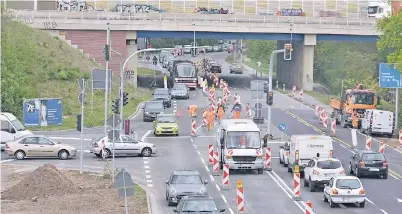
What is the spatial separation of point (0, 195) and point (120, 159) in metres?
14.2

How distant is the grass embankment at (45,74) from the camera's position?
232ft

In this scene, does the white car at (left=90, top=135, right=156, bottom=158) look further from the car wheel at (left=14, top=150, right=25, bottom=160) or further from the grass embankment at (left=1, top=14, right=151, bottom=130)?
the grass embankment at (left=1, top=14, right=151, bottom=130)

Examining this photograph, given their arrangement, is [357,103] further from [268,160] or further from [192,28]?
[192,28]

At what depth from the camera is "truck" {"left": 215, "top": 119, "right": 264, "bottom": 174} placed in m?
47.6

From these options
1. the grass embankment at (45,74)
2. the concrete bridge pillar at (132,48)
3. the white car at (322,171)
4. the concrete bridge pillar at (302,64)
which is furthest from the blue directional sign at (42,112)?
the concrete bridge pillar at (302,64)

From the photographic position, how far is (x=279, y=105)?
86938mm

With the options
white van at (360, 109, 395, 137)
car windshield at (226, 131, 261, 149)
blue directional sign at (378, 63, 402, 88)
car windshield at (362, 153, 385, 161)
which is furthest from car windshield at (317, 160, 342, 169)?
blue directional sign at (378, 63, 402, 88)

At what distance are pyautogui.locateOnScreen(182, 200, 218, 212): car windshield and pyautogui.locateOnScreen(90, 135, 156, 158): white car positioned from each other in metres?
21.6

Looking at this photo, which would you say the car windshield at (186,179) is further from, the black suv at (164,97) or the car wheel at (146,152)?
the black suv at (164,97)

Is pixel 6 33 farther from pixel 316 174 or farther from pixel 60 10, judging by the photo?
pixel 316 174

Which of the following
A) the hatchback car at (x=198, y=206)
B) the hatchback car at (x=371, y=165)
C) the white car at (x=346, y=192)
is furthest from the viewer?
the hatchback car at (x=371, y=165)

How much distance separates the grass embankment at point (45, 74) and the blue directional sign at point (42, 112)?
0.72 m

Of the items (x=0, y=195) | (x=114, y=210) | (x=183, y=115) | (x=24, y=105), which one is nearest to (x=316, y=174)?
(x=114, y=210)

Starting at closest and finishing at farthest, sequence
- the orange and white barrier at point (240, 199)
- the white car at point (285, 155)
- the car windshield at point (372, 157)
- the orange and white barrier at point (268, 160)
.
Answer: the orange and white barrier at point (240, 199) < the car windshield at point (372, 157) < the orange and white barrier at point (268, 160) < the white car at point (285, 155)
